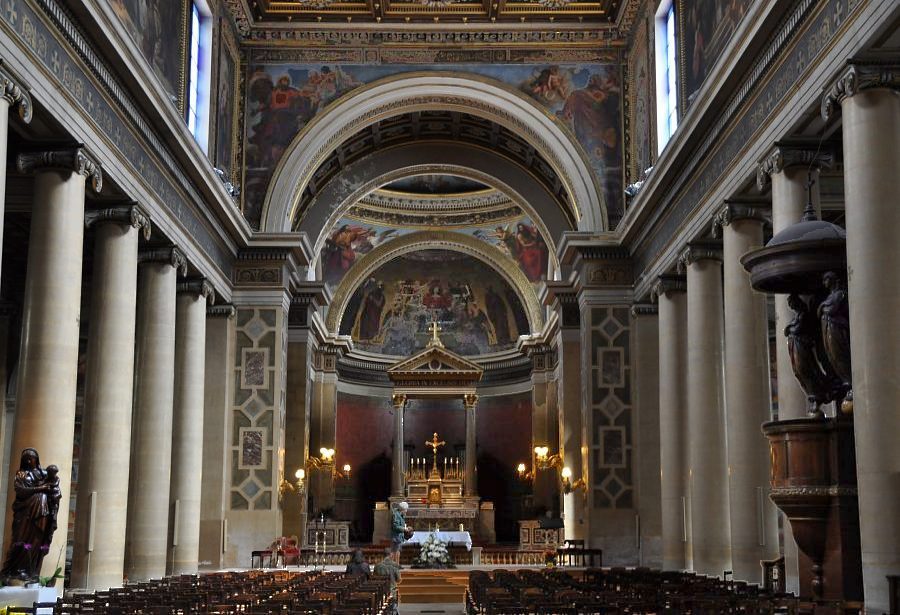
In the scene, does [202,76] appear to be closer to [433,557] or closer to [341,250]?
[433,557]

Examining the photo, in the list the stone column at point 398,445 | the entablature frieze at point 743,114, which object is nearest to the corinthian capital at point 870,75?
the entablature frieze at point 743,114

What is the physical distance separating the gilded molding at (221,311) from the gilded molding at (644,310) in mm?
11112

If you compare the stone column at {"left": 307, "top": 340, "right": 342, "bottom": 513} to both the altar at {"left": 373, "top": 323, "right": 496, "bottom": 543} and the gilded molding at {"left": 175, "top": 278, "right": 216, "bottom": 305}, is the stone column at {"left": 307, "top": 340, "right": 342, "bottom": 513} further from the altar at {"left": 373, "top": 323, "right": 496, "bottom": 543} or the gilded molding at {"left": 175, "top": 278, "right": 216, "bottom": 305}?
the gilded molding at {"left": 175, "top": 278, "right": 216, "bottom": 305}

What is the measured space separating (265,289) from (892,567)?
21000 millimetres

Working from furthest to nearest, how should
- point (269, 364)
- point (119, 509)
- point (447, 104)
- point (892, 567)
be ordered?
point (447, 104)
point (269, 364)
point (119, 509)
point (892, 567)

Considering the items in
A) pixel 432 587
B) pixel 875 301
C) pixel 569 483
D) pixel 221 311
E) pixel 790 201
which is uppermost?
pixel 221 311

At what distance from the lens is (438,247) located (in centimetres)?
4747

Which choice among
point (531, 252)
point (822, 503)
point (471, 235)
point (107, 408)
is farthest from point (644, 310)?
point (822, 503)

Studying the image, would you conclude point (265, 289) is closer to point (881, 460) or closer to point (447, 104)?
point (447, 104)

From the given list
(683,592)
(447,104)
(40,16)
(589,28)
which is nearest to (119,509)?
(40,16)

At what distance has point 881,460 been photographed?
45.0ft

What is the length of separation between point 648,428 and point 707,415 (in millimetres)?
6651

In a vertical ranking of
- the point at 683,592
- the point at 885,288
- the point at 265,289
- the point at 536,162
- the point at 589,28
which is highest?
the point at 589,28

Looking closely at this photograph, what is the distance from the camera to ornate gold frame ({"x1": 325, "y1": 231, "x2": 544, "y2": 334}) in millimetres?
46062
